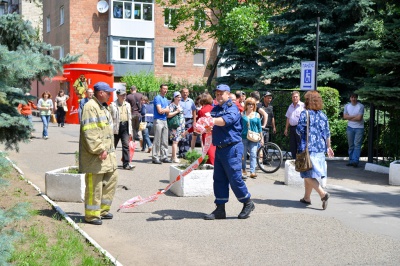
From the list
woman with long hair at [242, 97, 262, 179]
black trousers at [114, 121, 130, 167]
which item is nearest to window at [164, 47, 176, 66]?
black trousers at [114, 121, 130, 167]

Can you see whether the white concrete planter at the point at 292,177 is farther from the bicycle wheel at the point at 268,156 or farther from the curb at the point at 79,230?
the curb at the point at 79,230

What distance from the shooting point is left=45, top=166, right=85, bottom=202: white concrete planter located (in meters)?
9.71

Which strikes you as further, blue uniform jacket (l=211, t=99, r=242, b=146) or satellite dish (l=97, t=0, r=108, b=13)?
satellite dish (l=97, t=0, r=108, b=13)

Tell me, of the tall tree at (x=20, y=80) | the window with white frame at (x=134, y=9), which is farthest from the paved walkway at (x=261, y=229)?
the window with white frame at (x=134, y=9)

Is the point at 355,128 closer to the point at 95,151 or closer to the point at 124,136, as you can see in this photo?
the point at 124,136

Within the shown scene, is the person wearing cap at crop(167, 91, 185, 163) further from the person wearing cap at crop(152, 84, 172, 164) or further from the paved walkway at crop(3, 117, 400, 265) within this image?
the paved walkway at crop(3, 117, 400, 265)

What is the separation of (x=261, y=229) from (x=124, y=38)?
40.1m

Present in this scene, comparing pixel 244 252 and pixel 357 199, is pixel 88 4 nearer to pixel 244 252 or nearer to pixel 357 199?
pixel 357 199

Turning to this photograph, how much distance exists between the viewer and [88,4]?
4675 cm

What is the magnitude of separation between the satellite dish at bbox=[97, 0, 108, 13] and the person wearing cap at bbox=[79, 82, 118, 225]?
130 feet

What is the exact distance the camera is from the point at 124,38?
153ft

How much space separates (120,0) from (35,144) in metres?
28.6

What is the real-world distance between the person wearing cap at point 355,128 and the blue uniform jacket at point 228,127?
7.32 meters

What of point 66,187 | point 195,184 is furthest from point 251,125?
point 66,187
